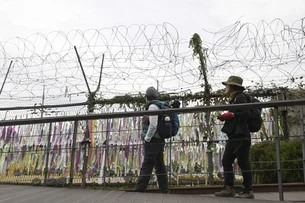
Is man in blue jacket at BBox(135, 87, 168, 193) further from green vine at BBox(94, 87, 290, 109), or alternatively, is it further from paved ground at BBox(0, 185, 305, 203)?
green vine at BBox(94, 87, 290, 109)

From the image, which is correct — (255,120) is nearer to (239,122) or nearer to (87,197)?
(239,122)

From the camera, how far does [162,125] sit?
13.2 ft

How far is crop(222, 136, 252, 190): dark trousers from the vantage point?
3.51m

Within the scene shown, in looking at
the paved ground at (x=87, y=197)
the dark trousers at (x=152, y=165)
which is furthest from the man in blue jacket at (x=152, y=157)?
the paved ground at (x=87, y=197)

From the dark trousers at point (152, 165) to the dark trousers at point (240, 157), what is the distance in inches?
30.5

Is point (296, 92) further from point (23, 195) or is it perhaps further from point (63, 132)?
point (23, 195)

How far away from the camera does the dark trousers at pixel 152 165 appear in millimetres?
3814

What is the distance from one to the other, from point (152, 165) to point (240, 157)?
1.06m

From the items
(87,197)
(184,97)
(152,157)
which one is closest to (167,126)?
(152,157)

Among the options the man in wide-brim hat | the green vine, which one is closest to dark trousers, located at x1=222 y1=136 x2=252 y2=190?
the man in wide-brim hat

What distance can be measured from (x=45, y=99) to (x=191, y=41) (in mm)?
3352

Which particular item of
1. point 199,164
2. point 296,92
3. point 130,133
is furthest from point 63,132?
point 296,92

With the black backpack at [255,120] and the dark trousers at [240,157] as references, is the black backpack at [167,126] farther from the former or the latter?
the black backpack at [255,120]

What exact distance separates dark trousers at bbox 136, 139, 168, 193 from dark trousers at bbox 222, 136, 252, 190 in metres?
0.77
